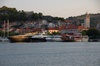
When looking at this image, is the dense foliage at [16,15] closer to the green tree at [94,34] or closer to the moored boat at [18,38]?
the moored boat at [18,38]

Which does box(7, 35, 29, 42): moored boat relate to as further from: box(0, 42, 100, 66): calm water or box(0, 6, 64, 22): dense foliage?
box(0, 42, 100, 66): calm water

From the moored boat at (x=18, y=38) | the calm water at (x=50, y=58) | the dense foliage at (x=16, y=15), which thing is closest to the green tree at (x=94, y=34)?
the moored boat at (x=18, y=38)

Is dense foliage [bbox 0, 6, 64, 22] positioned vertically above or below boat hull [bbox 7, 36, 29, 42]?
above

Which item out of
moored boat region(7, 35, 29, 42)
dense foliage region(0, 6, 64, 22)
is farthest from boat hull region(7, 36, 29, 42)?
dense foliage region(0, 6, 64, 22)

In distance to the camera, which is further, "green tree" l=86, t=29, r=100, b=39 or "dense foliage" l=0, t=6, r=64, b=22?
"dense foliage" l=0, t=6, r=64, b=22

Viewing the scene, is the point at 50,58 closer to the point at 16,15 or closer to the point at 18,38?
the point at 18,38

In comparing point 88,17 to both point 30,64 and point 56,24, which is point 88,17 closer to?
point 56,24

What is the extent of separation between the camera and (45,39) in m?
72.0

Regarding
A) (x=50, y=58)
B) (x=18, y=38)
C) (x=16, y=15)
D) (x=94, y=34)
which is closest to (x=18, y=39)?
(x=18, y=38)

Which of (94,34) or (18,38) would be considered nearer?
(18,38)

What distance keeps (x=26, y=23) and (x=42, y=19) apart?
21.1 feet

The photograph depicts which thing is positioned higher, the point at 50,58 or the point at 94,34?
the point at 94,34

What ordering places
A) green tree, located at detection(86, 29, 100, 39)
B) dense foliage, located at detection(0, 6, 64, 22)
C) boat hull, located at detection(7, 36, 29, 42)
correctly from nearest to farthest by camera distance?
boat hull, located at detection(7, 36, 29, 42)
green tree, located at detection(86, 29, 100, 39)
dense foliage, located at detection(0, 6, 64, 22)

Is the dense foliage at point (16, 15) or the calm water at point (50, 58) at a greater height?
the dense foliage at point (16, 15)
